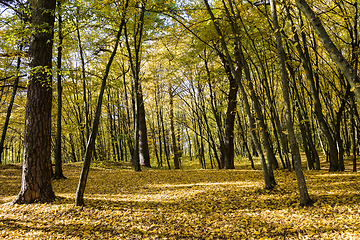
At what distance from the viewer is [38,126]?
473 centimetres

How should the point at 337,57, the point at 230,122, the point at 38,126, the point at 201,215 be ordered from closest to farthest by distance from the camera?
1. the point at 337,57
2. the point at 201,215
3. the point at 38,126
4. the point at 230,122

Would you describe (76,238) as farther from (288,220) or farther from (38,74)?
(38,74)

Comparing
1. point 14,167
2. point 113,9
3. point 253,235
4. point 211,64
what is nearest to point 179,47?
point 211,64

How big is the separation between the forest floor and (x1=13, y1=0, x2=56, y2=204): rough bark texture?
1.24 ft

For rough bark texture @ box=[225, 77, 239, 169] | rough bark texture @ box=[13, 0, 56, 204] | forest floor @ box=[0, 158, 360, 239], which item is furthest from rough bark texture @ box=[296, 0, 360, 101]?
rough bark texture @ box=[225, 77, 239, 169]

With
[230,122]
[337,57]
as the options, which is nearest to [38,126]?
[337,57]

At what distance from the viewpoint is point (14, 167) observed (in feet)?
34.2

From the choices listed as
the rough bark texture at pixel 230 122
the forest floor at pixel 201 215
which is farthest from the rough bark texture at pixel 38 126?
the rough bark texture at pixel 230 122

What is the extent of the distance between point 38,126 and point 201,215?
425 centimetres

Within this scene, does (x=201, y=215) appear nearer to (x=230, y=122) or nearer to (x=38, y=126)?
(x=38, y=126)

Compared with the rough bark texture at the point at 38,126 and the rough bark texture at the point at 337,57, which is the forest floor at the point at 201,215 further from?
the rough bark texture at the point at 337,57

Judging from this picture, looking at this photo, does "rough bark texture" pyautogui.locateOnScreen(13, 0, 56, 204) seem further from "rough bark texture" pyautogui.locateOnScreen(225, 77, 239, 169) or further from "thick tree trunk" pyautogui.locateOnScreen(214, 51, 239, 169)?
"rough bark texture" pyautogui.locateOnScreen(225, 77, 239, 169)

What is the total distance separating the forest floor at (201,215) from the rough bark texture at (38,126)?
0.38 meters

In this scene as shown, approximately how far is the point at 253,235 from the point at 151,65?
40.7ft
